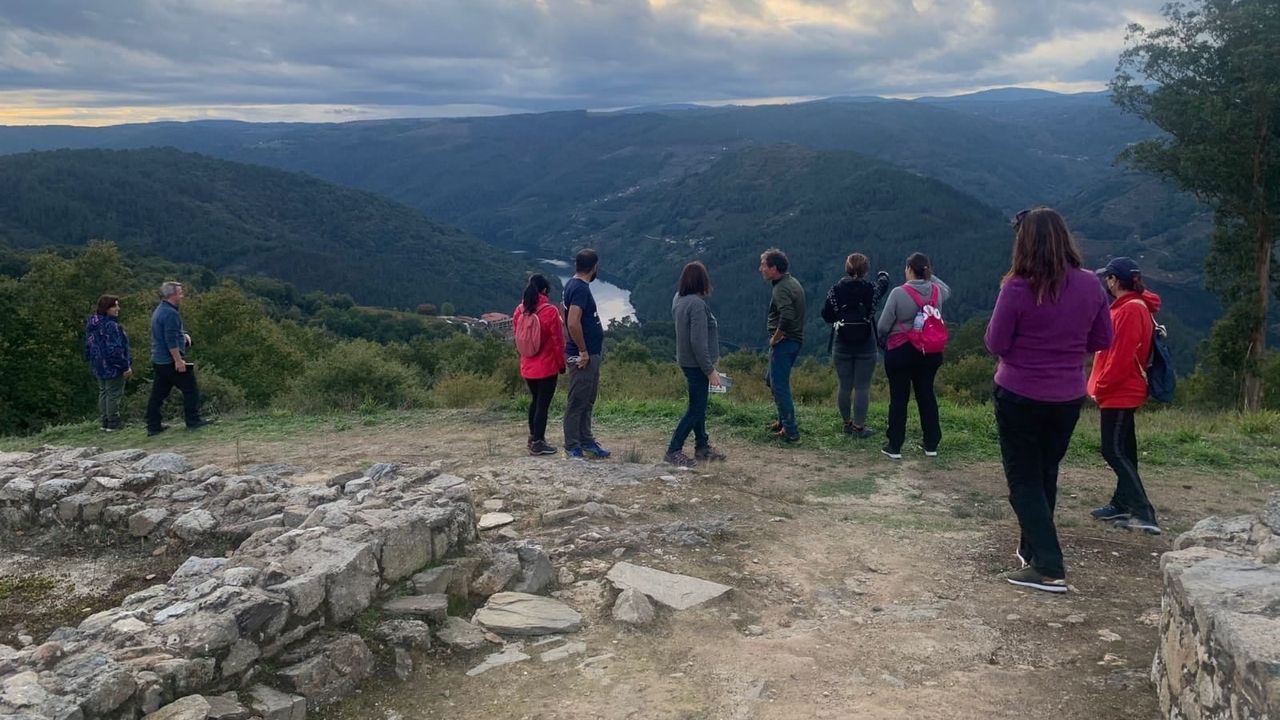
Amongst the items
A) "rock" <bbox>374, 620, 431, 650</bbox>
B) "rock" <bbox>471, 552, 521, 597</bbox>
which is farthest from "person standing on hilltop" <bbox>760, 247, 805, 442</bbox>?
"rock" <bbox>374, 620, 431, 650</bbox>

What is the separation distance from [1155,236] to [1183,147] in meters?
146

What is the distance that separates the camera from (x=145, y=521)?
602 cm

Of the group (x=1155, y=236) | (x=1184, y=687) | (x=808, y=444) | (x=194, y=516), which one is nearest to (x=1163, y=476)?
(x=808, y=444)

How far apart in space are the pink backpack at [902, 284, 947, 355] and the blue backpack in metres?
1.90

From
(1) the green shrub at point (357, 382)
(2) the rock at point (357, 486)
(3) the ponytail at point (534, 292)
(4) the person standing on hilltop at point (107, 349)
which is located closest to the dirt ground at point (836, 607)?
(2) the rock at point (357, 486)

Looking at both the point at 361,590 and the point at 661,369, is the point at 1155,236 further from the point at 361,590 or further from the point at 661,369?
the point at 361,590

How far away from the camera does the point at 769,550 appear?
5.70 m

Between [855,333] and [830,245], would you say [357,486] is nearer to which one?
[855,333]

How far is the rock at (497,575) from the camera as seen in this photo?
4867mm

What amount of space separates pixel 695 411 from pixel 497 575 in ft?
11.2

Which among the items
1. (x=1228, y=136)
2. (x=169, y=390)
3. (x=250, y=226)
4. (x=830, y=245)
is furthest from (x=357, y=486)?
(x=830, y=245)

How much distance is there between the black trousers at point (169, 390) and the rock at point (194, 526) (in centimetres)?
526

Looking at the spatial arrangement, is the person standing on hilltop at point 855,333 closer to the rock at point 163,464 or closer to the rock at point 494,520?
the rock at point 494,520

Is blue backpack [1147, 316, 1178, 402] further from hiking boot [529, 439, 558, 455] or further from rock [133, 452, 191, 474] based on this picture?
rock [133, 452, 191, 474]
